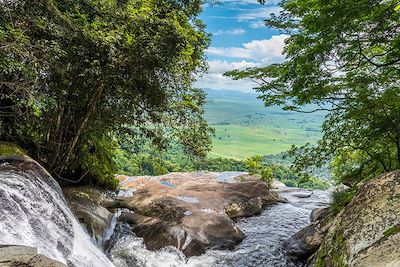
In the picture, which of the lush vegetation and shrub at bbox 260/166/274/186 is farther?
shrub at bbox 260/166/274/186

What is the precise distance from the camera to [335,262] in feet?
17.6

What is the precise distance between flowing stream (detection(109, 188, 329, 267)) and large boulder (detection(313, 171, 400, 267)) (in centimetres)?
327

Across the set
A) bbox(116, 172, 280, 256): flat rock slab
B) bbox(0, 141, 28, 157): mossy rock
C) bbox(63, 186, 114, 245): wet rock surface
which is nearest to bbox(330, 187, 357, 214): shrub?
bbox(116, 172, 280, 256): flat rock slab

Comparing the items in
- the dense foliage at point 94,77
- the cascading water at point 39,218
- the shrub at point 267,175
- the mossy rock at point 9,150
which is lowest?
the shrub at point 267,175

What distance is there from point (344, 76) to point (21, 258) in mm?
6933

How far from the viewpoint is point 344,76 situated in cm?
760

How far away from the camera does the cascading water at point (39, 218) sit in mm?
5500

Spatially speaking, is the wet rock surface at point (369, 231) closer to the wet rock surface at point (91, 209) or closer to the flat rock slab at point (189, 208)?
the flat rock slab at point (189, 208)

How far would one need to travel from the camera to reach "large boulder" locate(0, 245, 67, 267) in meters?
3.74

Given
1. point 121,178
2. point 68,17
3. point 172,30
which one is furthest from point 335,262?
point 121,178

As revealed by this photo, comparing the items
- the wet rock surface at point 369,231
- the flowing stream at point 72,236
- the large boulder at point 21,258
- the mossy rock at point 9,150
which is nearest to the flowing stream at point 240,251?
the flowing stream at point 72,236

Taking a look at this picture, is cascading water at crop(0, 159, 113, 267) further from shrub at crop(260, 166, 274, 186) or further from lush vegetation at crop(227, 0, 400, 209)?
shrub at crop(260, 166, 274, 186)

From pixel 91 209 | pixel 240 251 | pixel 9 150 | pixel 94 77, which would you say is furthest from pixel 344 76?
pixel 9 150

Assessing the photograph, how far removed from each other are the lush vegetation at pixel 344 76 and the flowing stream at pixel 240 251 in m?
2.94
